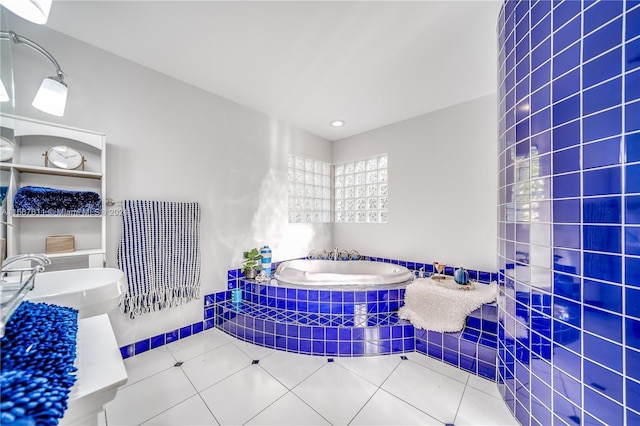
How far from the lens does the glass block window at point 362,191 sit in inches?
125

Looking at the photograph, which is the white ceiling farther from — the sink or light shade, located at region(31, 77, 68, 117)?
the sink

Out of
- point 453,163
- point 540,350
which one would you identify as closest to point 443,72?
point 453,163

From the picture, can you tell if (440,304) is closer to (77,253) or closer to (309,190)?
(309,190)

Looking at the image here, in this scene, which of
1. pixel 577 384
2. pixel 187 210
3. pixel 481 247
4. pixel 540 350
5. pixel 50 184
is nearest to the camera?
pixel 577 384

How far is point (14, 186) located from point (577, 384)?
9.77 ft

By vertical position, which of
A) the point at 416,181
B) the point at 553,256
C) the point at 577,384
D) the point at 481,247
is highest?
the point at 416,181

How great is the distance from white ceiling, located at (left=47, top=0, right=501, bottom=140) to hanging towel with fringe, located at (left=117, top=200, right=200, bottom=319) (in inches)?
46.4

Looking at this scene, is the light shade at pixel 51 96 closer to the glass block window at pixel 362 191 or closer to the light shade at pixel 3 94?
the light shade at pixel 3 94

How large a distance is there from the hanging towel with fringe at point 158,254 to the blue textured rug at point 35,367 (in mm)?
1425

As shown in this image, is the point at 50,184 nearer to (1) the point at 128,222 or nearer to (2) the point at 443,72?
(1) the point at 128,222

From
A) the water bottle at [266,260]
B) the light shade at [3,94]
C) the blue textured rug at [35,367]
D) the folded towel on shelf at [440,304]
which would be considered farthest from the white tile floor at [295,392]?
the light shade at [3,94]

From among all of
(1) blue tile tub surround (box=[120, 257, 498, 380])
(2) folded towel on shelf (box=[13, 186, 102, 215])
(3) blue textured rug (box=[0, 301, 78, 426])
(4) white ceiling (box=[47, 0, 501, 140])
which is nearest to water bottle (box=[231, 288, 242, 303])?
(1) blue tile tub surround (box=[120, 257, 498, 380])

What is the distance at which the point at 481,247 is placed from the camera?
2352mm

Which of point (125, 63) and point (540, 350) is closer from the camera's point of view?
point (540, 350)
